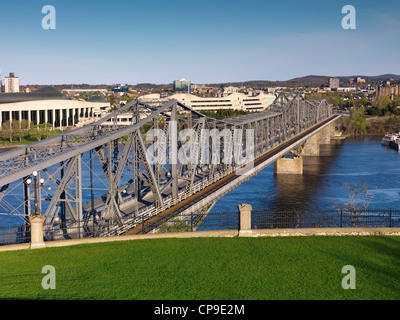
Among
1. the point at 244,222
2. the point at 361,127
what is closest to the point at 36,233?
the point at 244,222

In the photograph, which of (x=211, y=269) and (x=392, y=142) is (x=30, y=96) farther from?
(x=211, y=269)

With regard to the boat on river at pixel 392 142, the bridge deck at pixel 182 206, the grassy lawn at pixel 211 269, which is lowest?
the boat on river at pixel 392 142

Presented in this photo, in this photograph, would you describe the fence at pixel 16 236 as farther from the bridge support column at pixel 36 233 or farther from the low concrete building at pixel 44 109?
the low concrete building at pixel 44 109

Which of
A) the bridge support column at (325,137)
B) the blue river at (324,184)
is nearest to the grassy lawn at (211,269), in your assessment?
the blue river at (324,184)

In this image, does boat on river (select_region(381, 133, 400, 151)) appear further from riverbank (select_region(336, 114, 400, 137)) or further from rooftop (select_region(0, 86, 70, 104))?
rooftop (select_region(0, 86, 70, 104))

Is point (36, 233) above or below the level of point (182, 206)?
above

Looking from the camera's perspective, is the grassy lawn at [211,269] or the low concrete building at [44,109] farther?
the low concrete building at [44,109]

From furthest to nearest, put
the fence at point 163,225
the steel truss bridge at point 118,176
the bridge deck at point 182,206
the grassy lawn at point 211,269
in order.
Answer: the bridge deck at point 182,206 → the steel truss bridge at point 118,176 → the fence at point 163,225 → the grassy lawn at point 211,269
